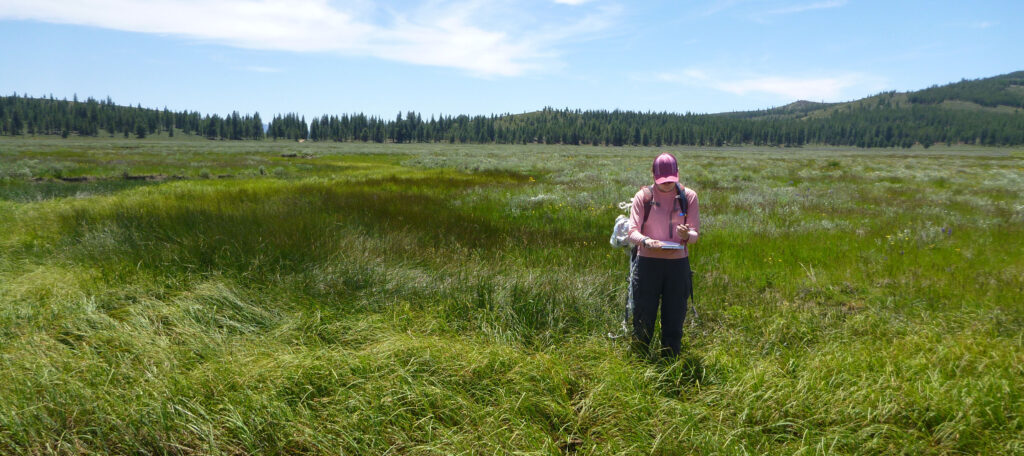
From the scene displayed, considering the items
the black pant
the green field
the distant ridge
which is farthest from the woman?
the distant ridge

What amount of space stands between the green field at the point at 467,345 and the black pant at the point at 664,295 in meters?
0.27

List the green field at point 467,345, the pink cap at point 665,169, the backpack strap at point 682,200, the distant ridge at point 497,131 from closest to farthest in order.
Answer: the green field at point 467,345 → the pink cap at point 665,169 → the backpack strap at point 682,200 → the distant ridge at point 497,131

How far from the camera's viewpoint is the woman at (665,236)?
3.53 metres

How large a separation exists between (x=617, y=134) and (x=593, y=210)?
13994 cm

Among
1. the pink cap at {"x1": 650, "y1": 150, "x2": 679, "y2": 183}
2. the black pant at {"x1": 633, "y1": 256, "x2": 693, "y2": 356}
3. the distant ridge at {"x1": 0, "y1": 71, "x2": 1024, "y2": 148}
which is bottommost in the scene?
the black pant at {"x1": 633, "y1": 256, "x2": 693, "y2": 356}

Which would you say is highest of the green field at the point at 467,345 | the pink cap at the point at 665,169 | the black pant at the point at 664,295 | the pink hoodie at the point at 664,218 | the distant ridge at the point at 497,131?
the distant ridge at the point at 497,131

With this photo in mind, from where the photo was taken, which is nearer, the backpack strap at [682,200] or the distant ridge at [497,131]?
the backpack strap at [682,200]

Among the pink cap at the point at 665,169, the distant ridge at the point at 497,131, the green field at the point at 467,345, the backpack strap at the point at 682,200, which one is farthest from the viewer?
the distant ridge at the point at 497,131

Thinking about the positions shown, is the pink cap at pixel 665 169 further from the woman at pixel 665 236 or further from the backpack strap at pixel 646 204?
the backpack strap at pixel 646 204

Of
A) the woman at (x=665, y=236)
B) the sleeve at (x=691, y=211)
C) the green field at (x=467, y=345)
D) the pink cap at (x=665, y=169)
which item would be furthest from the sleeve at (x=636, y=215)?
the green field at (x=467, y=345)

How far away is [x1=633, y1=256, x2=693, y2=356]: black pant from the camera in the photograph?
367cm

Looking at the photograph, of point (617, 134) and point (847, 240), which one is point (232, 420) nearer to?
point (847, 240)

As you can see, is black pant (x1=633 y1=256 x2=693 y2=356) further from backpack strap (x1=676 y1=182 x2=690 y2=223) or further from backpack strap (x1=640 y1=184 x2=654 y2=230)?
backpack strap (x1=676 y1=182 x2=690 y2=223)

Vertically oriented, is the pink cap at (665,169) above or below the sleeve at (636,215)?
above
